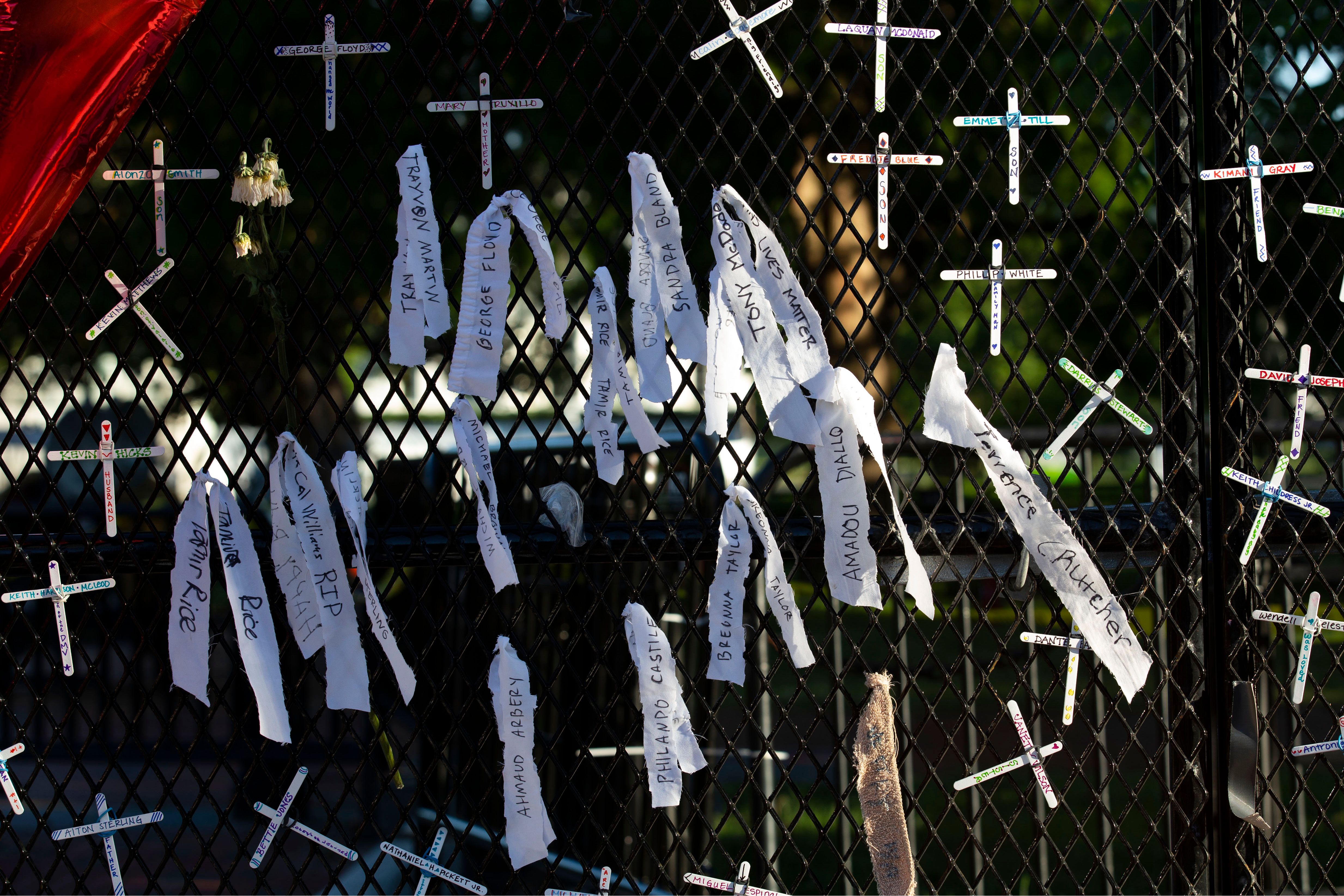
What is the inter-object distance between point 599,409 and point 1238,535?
133 centimetres

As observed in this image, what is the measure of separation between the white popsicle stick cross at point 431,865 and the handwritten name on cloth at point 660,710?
0.42 m

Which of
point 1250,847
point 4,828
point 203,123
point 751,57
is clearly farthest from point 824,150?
point 4,828

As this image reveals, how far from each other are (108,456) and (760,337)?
1.31 meters

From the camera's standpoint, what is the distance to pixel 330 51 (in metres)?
1.85

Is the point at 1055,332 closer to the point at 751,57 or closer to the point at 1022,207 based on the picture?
the point at 1022,207

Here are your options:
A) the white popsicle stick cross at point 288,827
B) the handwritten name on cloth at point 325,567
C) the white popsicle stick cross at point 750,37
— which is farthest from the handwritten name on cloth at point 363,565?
the white popsicle stick cross at point 750,37

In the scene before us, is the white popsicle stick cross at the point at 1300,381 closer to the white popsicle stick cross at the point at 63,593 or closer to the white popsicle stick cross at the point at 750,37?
the white popsicle stick cross at the point at 750,37

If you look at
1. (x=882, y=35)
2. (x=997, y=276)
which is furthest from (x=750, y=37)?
(x=997, y=276)

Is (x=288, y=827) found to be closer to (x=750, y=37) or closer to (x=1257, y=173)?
(x=750, y=37)

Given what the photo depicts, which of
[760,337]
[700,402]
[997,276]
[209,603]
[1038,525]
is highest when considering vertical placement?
[997,276]

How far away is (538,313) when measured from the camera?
1.88 meters

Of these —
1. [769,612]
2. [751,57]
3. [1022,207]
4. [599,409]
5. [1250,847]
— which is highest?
[751,57]

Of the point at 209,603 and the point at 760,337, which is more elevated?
the point at 760,337

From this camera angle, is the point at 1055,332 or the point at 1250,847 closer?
the point at 1250,847
